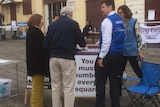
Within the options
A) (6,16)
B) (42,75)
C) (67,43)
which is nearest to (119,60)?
(67,43)

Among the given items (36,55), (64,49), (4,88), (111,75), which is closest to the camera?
(64,49)

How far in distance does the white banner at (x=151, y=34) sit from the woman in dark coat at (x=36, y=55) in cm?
841

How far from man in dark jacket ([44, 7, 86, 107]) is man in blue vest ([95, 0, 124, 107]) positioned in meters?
0.38

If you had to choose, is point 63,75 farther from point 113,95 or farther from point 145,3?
point 145,3

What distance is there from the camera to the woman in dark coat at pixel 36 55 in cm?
572

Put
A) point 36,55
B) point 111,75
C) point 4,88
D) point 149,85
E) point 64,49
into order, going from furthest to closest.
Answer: point 4,88, point 149,85, point 36,55, point 111,75, point 64,49

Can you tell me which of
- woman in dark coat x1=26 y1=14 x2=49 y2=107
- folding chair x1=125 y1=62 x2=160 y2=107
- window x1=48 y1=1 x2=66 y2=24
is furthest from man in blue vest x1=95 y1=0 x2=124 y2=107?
window x1=48 y1=1 x2=66 y2=24

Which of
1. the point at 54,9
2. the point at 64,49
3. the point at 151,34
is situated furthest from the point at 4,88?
the point at 54,9

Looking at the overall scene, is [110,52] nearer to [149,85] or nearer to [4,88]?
[149,85]

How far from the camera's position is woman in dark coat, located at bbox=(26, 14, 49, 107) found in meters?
5.72

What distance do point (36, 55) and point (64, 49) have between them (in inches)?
25.7

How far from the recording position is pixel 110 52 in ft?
17.7

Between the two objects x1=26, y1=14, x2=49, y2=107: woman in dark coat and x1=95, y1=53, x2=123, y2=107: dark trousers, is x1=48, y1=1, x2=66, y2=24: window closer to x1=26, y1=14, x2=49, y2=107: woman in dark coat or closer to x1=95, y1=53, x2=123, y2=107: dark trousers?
x1=26, y1=14, x2=49, y2=107: woman in dark coat

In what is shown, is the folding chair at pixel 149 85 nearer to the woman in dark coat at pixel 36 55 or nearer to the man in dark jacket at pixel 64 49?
the man in dark jacket at pixel 64 49
